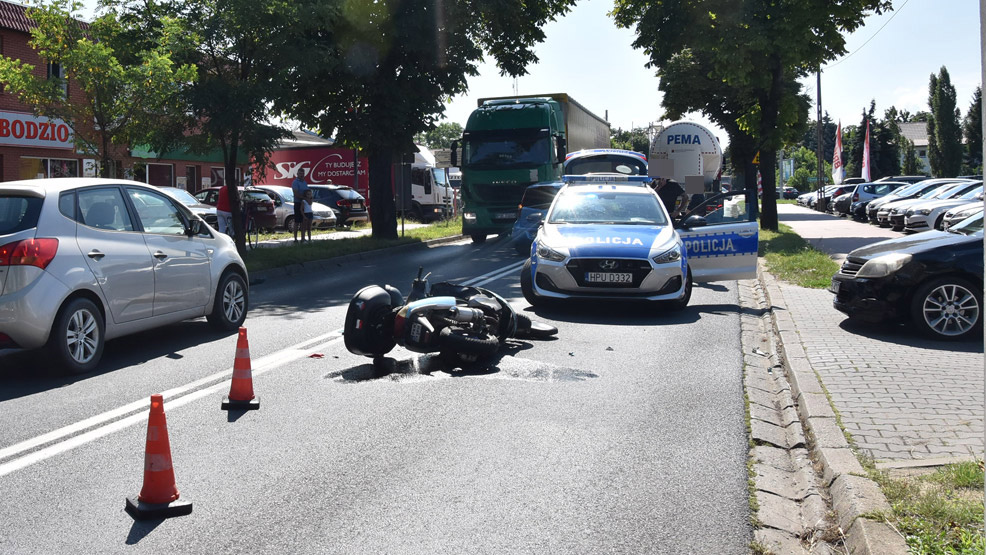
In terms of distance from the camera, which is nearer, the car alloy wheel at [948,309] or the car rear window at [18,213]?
the car rear window at [18,213]

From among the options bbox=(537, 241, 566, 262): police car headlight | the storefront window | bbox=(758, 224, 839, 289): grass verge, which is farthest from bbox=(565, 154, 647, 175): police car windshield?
bbox=(537, 241, 566, 262): police car headlight

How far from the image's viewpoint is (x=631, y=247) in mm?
11492

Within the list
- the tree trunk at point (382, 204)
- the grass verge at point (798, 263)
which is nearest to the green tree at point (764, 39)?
the grass verge at point (798, 263)

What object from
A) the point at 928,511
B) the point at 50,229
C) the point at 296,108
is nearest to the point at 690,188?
the point at 296,108

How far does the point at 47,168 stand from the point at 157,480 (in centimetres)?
2808

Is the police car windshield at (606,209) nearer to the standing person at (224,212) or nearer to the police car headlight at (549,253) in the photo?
the police car headlight at (549,253)

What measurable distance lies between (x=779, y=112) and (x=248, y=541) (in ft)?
87.7

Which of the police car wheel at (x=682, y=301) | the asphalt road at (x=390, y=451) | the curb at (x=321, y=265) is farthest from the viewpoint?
the curb at (x=321, y=265)

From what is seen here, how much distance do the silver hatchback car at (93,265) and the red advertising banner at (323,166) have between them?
3166cm

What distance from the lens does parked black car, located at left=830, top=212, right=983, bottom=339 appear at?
939cm

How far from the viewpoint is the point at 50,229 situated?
25.6 feet

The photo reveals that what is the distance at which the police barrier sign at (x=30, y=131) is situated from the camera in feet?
89.6

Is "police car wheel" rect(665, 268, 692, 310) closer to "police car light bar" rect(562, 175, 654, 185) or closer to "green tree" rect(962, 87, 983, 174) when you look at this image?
"police car light bar" rect(562, 175, 654, 185)

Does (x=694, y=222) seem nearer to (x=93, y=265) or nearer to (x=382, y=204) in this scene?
(x=93, y=265)
